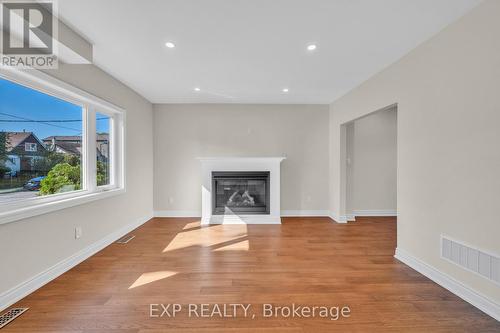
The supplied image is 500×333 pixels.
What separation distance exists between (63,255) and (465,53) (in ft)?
14.5

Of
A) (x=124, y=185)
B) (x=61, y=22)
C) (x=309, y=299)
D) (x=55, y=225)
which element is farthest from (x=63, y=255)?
(x=309, y=299)

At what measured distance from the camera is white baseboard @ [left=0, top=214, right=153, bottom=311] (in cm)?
182

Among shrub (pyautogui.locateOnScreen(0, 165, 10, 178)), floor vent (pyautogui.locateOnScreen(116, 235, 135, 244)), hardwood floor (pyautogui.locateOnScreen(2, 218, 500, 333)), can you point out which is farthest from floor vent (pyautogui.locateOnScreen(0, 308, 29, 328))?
floor vent (pyautogui.locateOnScreen(116, 235, 135, 244))

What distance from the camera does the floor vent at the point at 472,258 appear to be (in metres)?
1.71

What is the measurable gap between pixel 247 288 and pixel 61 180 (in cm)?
248

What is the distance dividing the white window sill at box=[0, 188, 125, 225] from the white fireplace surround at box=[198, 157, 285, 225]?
1.79 m

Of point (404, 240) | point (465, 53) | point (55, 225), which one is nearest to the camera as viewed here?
point (465, 53)

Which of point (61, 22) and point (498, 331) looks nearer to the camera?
point (498, 331)

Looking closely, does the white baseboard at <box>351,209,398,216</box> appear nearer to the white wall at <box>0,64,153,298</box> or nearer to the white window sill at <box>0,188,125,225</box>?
the white wall at <box>0,64,153,298</box>

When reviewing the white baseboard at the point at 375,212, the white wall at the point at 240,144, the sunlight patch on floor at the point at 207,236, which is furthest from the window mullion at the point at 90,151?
the white baseboard at the point at 375,212

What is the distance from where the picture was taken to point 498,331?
5.16 feet

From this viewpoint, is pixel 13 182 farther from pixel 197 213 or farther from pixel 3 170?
pixel 197 213

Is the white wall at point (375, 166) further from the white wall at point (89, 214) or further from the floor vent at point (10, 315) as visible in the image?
the floor vent at point (10, 315)

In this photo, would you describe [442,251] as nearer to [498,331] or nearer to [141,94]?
[498,331]
